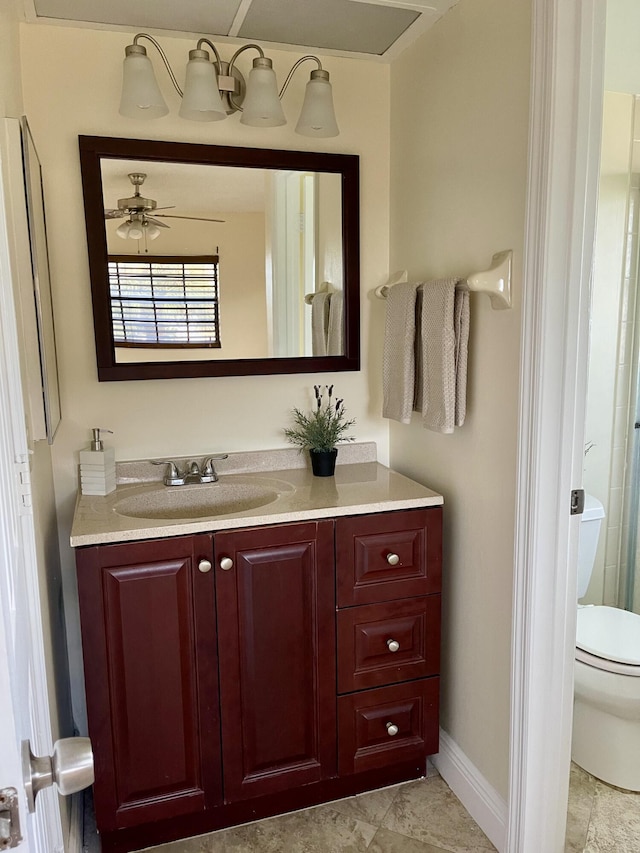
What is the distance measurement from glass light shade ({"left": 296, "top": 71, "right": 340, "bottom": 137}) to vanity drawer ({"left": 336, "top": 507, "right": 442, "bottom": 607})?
1.15m

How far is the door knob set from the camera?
22.8 inches

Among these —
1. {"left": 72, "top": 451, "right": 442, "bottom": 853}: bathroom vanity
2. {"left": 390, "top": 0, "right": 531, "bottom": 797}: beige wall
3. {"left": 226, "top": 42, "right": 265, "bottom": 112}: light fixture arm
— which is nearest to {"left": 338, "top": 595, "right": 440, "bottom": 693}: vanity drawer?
{"left": 72, "top": 451, "right": 442, "bottom": 853}: bathroom vanity

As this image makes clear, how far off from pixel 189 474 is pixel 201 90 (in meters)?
1.10

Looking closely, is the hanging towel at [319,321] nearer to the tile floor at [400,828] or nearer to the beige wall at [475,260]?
the beige wall at [475,260]

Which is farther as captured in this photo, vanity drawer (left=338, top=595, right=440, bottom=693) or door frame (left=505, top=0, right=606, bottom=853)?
vanity drawer (left=338, top=595, right=440, bottom=693)

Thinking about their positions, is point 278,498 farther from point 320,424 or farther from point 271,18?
point 271,18

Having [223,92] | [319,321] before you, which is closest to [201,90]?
[223,92]

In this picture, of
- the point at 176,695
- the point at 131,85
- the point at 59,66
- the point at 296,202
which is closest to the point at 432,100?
the point at 296,202

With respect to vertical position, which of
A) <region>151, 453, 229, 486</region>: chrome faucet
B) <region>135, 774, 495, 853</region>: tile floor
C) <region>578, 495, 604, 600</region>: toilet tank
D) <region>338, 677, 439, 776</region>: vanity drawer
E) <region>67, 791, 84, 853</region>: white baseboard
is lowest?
<region>135, 774, 495, 853</region>: tile floor

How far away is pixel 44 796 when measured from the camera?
1.26m

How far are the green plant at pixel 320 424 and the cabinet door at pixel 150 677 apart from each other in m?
0.64

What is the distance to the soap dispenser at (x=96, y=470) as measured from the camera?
6.27 ft

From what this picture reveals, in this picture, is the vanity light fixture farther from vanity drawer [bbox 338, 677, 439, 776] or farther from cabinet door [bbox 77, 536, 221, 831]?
vanity drawer [bbox 338, 677, 439, 776]

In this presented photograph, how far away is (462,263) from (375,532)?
77cm
